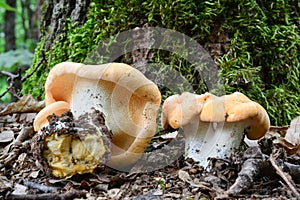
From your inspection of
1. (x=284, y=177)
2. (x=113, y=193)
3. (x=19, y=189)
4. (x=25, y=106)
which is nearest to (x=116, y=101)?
(x=113, y=193)

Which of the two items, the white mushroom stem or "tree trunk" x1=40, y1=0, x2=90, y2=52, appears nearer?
the white mushroom stem

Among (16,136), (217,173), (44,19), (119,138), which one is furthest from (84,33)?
(217,173)

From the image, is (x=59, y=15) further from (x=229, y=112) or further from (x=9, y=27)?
(x=9, y=27)

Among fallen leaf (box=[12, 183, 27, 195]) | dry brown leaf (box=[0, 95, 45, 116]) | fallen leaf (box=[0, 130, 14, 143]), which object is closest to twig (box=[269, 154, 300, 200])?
fallen leaf (box=[12, 183, 27, 195])

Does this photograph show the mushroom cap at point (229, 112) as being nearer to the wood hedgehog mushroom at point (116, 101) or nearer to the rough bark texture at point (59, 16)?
the wood hedgehog mushroom at point (116, 101)

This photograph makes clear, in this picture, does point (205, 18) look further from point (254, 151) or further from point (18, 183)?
point (18, 183)

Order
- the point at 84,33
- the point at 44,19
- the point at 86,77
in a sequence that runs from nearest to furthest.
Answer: the point at 86,77 → the point at 84,33 → the point at 44,19

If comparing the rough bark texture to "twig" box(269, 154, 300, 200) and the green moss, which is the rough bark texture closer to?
the green moss
